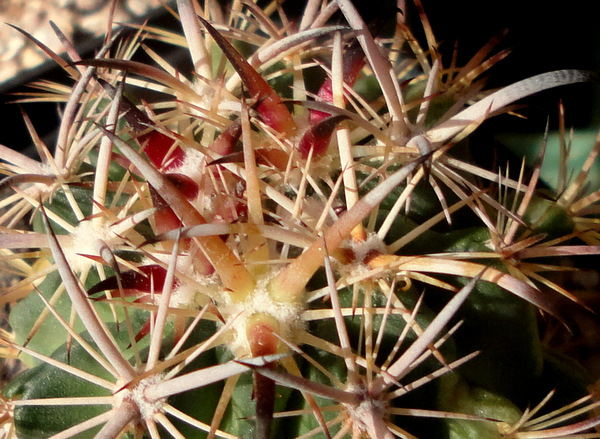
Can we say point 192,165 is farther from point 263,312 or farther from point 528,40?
point 528,40

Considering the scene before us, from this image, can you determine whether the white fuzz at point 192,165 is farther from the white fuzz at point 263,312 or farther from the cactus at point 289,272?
the white fuzz at point 263,312

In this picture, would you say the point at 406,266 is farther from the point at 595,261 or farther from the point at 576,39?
the point at 576,39

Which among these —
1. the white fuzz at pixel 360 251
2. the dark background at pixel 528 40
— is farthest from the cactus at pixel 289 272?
A: the dark background at pixel 528 40

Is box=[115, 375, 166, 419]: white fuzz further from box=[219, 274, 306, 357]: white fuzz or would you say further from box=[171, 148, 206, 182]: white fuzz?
box=[171, 148, 206, 182]: white fuzz

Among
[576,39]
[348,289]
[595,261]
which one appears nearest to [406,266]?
[348,289]

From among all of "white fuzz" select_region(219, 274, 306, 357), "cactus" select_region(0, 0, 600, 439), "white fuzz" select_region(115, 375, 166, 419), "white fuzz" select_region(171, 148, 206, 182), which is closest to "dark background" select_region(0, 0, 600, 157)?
"cactus" select_region(0, 0, 600, 439)

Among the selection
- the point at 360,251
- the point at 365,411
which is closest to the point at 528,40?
the point at 360,251

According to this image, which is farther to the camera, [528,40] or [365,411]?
[528,40]
